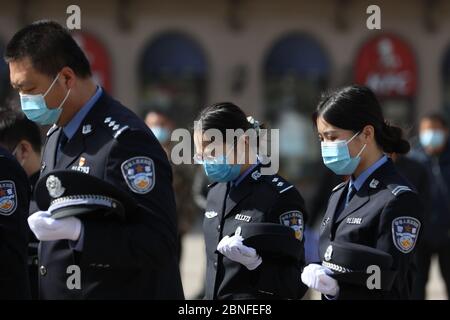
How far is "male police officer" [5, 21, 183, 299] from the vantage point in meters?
3.40

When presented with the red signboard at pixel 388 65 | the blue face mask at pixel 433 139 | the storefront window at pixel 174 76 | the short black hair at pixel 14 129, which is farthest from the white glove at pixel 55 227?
the red signboard at pixel 388 65

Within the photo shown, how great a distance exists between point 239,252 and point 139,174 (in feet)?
3.70

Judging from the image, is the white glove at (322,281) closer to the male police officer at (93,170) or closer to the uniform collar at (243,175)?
the male police officer at (93,170)

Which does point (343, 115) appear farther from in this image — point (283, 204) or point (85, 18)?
point (85, 18)

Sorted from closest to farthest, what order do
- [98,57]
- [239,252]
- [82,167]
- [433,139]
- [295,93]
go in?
[82,167]
[239,252]
[433,139]
[98,57]
[295,93]

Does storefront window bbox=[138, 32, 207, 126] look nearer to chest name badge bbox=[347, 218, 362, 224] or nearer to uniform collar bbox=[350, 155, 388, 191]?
uniform collar bbox=[350, 155, 388, 191]

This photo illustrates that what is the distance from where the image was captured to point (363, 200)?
425cm

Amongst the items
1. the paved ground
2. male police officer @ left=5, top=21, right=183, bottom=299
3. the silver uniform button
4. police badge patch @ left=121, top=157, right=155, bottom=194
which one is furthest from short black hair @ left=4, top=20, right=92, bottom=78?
the paved ground

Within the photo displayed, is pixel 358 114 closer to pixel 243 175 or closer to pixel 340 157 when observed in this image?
pixel 340 157

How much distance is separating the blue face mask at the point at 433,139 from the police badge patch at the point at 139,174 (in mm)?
5701

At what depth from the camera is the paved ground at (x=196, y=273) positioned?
32.4ft

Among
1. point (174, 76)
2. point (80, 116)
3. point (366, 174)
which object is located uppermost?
point (174, 76)

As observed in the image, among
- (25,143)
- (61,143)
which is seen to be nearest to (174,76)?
(25,143)
